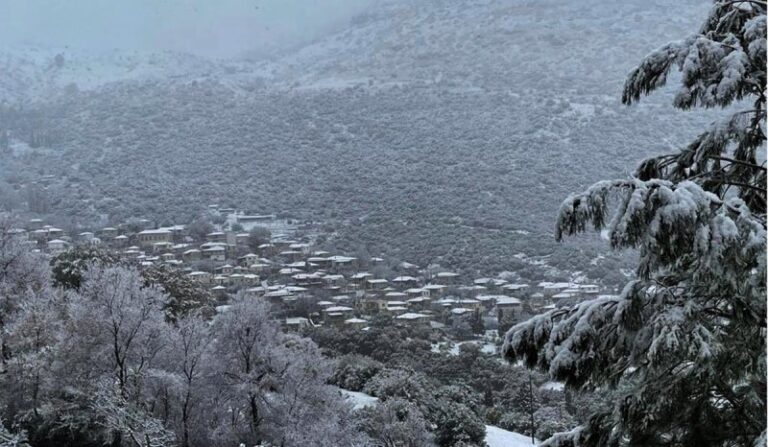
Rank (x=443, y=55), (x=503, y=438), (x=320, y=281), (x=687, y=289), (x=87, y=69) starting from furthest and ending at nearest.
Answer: (x=87, y=69) < (x=443, y=55) < (x=320, y=281) < (x=503, y=438) < (x=687, y=289)

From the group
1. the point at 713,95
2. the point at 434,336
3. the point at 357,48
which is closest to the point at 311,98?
the point at 357,48

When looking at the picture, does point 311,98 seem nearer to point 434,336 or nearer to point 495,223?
point 495,223

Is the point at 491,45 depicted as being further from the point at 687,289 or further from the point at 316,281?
the point at 687,289

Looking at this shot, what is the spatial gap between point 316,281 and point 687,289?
115 ft

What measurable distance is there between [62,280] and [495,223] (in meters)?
27.8

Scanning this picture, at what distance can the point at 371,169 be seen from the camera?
62938 millimetres

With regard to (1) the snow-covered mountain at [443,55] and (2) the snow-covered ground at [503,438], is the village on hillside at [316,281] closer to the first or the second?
(2) the snow-covered ground at [503,438]

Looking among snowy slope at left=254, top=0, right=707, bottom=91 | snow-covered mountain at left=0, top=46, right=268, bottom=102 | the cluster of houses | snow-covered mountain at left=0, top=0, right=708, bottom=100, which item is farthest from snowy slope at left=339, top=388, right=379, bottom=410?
snow-covered mountain at left=0, top=46, right=268, bottom=102

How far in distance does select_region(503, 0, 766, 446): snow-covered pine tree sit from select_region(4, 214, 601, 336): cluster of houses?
79.4 ft

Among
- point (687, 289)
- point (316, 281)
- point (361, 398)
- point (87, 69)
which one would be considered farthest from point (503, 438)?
point (87, 69)

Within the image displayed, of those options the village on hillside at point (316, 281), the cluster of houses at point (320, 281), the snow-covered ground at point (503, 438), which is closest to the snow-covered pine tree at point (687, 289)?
the snow-covered ground at point (503, 438)

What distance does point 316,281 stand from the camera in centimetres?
3806

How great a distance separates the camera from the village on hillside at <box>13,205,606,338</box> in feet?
106

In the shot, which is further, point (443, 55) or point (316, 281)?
point (443, 55)
